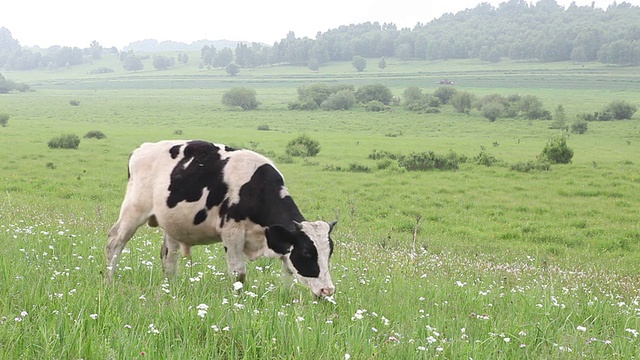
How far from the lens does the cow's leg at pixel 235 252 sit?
777 centimetres

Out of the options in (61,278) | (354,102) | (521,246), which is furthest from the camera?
(354,102)

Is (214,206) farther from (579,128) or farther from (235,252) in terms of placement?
(579,128)

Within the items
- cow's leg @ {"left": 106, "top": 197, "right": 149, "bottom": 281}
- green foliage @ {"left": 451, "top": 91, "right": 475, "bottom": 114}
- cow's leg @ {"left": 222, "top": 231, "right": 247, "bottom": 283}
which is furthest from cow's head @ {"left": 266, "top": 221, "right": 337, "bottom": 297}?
green foliage @ {"left": 451, "top": 91, "right": 475, "bottom": 114}

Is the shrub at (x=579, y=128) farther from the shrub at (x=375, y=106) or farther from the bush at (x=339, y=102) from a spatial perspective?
the bush at (x=339, y=102)

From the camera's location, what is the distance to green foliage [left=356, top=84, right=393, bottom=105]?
11275 centimetres

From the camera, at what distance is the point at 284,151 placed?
47812 mm

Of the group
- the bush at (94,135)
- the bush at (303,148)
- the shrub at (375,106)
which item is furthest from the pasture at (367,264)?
the shrub at (375,106)

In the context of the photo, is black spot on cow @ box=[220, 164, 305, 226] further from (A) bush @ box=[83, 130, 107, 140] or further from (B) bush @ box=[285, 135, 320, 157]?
(A) bush @ box=[83, 130, 107, 140]

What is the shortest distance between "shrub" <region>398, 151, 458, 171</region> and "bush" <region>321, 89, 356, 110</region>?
67.4m

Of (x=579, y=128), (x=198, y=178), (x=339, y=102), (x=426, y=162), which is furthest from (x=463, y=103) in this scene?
(x=198, y=178)

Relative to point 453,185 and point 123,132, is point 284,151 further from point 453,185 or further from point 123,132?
point 123,132

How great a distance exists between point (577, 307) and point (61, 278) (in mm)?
6007

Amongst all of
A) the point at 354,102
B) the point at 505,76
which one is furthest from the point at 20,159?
the point at 505,76

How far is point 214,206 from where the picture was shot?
8.05 metres
